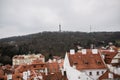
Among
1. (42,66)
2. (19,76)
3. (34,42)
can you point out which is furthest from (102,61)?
(34,42)

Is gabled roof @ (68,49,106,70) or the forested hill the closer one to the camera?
gabled roof @ (68,49,106,70)

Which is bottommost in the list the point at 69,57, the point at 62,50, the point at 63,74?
the point at 62,50

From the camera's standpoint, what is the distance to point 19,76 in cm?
6056

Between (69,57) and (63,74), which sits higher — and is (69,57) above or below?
above

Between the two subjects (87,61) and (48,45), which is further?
(48,45)

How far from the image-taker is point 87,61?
51.5m

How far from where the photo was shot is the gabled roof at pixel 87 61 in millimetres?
50750

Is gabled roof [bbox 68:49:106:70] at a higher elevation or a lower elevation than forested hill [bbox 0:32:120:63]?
higher

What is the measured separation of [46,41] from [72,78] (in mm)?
140738

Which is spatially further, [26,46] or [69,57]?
[26,46]

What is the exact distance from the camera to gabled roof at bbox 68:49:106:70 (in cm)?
5075

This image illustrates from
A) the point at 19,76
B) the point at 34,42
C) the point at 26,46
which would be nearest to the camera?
the point at 19,76

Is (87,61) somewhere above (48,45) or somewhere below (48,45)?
above

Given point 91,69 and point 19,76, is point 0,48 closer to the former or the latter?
point 19,76
